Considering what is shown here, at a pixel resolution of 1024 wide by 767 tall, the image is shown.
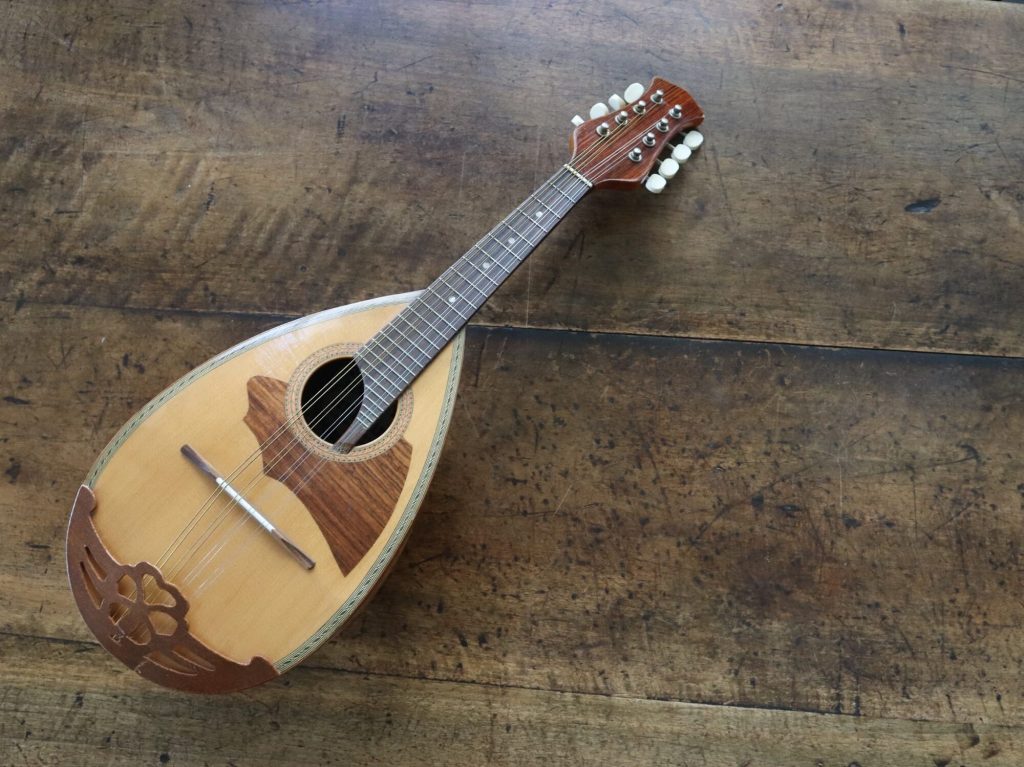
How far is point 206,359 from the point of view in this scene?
156cm

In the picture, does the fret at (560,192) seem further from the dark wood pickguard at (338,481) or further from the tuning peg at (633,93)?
the dark wood pickguard at (338,481)

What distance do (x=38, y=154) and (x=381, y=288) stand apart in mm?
804

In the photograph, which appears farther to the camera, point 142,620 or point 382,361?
point 382,361

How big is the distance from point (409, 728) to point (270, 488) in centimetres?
58

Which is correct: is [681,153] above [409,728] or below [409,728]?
above

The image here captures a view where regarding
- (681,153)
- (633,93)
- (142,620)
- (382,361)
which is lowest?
(142,620)

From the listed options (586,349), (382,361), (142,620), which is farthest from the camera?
(586,349)

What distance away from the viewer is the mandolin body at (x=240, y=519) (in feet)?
4.14

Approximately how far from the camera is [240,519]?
132 centimetres

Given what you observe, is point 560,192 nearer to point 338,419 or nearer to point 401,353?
point 401,353

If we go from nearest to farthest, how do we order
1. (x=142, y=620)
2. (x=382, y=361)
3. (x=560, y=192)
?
(x=142, y=620), (x=382, y=361), (x=560, y=192)

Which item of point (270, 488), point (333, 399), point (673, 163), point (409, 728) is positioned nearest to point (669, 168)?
point (673, 163)

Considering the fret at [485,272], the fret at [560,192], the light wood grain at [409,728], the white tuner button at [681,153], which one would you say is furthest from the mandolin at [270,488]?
the white tuner button at [681,153]

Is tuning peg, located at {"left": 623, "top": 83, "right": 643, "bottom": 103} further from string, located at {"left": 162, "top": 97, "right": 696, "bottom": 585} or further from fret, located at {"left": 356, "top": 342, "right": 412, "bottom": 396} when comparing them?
fret, located at {"left": 356, "top": 342, "right": 412, "bottom": 396}
